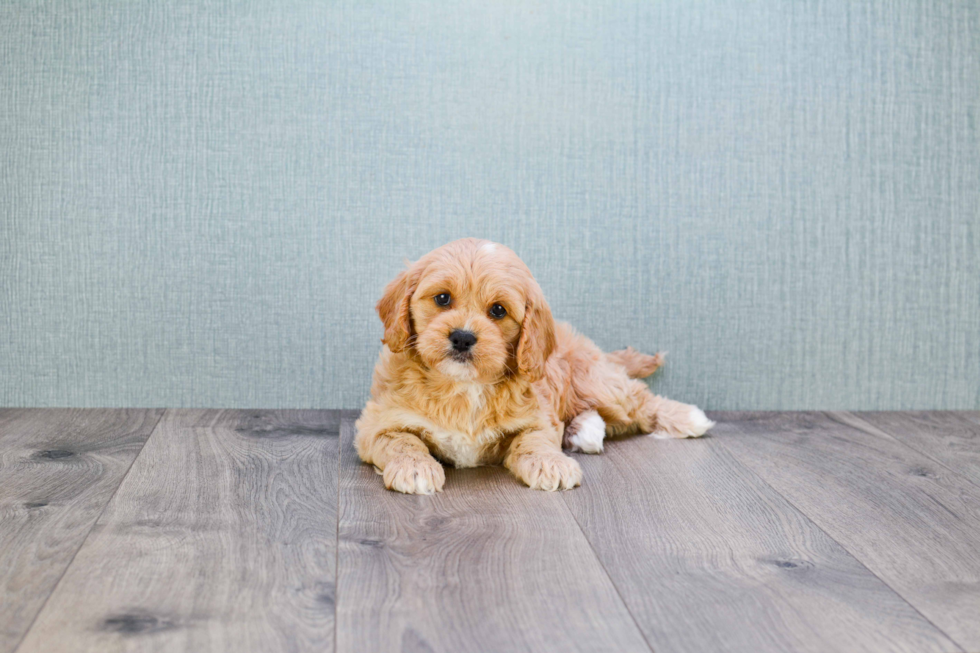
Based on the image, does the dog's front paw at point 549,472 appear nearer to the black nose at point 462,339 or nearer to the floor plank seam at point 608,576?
the floor plank seam at point 608,576

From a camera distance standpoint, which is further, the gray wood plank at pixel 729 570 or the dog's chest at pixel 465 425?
the dog's chest at pixel 465 425

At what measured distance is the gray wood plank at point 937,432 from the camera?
7.51 ft

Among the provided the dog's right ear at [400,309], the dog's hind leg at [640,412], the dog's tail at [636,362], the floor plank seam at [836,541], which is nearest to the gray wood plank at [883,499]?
the floor plank seam at [836,541]

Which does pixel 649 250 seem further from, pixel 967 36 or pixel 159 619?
pixel 159 619

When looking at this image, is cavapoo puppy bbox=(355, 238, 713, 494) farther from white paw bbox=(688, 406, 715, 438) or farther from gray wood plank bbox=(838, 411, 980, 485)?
gray wood plank bbox=(838, 411, 980, 485)

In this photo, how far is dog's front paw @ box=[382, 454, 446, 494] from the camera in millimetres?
1862

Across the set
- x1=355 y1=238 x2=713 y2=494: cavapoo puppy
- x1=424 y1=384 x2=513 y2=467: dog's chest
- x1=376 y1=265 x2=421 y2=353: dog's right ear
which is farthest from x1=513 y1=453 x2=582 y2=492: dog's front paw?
x1=376 y1=265 x2=421 y2=353: dog's right ear

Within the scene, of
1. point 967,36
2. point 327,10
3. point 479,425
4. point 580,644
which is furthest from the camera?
point 967,36

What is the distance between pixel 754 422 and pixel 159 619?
203 centimetres

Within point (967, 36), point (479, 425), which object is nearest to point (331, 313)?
point (479, 425)

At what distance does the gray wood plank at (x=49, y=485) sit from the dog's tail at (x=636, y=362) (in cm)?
145

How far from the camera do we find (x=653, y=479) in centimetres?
205

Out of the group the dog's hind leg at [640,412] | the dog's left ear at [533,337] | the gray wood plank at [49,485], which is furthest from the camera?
the dog's hind leg at [640,412]

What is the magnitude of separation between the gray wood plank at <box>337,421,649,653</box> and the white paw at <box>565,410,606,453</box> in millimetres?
420
